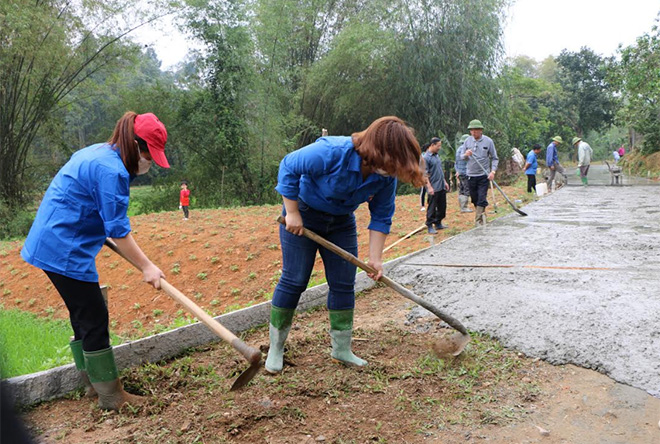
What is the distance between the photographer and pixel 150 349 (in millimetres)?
3803

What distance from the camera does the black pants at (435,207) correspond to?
8.99 m

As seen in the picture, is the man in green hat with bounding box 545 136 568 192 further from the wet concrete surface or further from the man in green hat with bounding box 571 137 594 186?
the wet concrete surface

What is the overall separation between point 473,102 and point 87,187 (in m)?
19.4

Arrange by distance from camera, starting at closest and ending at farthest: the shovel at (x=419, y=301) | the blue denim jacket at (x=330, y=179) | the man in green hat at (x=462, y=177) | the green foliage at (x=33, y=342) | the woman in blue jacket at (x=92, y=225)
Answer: the woman in blue jacket at (x=92, y=225)
the blue denim jacket at (x=330, y=179)
the shovel at (x=419, y=301)
the green foliage at (x=33, y=342)
the man in green hat at (x=462, y=177)

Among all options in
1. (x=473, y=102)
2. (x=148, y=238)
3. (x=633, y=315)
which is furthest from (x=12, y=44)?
(x=633, y=315)

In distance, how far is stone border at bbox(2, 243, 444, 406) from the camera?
320cm

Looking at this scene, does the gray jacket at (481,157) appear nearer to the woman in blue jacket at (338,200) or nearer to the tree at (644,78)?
the woman in blue jacket at (338,200)

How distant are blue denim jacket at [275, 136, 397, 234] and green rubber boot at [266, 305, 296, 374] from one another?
70 centimetres

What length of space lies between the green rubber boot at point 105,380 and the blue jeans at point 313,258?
101cm

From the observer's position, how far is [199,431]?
2.83 meters

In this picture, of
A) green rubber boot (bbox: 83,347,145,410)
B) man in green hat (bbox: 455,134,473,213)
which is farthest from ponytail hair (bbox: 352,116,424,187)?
man in green hat (bbox: 455,134,473,213)

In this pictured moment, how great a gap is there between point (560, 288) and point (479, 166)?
402 centimetres

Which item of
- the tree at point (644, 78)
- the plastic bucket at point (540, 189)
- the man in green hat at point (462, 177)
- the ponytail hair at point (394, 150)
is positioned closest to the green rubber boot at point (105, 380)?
the ponytail hair at point (394, 150)

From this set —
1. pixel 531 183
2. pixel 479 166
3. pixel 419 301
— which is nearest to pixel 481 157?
pixel 479 166
